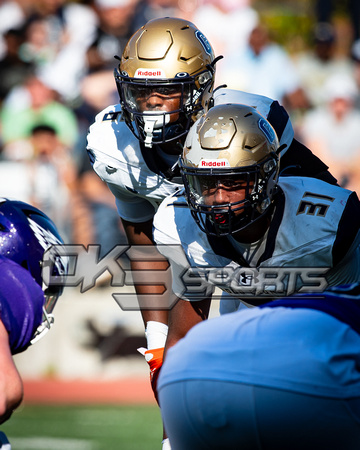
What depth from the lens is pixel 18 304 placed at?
203cm

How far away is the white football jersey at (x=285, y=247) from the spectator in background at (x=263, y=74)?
3.74 metres

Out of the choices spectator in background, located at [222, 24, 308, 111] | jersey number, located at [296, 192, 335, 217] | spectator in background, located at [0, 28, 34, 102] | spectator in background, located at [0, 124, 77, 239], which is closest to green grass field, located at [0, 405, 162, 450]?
spectator in background, located at [0, 124, 77, 239]

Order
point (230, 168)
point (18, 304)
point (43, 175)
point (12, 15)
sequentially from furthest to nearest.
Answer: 1. point (12, 15)
2. point (43, 175)
3. point (230, 168)
4. point (18, 304)

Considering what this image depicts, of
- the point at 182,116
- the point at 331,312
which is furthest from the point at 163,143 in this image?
the point at 331,312

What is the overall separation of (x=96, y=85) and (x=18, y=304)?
4.39 m

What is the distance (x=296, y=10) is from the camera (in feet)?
25.8

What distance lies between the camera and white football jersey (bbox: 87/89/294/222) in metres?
2.91

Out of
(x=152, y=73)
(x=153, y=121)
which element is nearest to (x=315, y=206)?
(x=153, y=121)

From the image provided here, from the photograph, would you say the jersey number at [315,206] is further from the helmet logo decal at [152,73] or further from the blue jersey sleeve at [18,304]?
the blue jersey sleeve at [18,304]

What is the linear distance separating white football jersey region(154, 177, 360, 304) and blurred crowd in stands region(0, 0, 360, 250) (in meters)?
3.20

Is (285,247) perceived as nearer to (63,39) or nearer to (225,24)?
(225,24)

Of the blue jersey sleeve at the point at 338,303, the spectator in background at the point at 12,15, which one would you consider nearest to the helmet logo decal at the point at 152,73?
the blue jersey sleeve at the point at 338,303

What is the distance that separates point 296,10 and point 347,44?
58.2 inches

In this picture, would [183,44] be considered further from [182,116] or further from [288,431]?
[288,431]
